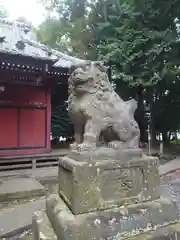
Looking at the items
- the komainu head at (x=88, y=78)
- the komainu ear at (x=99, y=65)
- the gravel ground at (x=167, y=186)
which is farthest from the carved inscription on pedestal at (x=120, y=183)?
the gravel ground at (x=167, y=186)

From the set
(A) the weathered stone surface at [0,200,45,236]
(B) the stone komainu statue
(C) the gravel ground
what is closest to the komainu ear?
(B) the stone komainu statue

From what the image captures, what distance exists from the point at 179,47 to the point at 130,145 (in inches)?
332

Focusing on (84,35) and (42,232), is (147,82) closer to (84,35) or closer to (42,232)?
(84,35)

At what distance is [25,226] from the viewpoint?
335 centimetres

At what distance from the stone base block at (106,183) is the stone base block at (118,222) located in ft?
0.25

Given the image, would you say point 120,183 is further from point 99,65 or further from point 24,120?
point 24,120

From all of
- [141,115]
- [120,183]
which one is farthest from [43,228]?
[141,115]

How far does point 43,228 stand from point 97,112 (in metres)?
1.40

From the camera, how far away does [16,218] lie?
367 cm

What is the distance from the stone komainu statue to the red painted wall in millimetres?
6029

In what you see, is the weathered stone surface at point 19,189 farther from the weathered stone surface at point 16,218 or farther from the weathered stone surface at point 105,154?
the weathered stone surface at point 105,154

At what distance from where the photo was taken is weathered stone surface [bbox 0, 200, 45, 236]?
3.24 meters

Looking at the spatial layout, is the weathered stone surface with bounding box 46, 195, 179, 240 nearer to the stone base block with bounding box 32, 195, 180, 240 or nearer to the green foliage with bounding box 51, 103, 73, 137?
the stone base block with bounding box 32, 195, 180, 240

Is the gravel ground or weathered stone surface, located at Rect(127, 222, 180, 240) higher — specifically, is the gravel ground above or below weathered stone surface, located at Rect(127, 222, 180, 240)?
below
